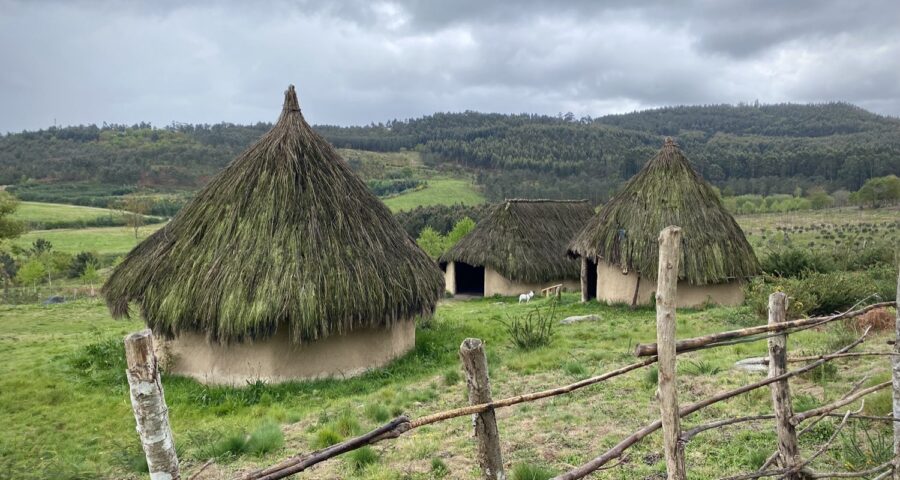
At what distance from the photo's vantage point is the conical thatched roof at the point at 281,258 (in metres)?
8.34

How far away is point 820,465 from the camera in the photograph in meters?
4.34

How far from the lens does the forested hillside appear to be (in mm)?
63156

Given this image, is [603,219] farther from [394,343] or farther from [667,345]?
[667,345]

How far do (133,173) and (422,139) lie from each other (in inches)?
1802

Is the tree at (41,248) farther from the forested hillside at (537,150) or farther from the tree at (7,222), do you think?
the forested hillside at (537,150)

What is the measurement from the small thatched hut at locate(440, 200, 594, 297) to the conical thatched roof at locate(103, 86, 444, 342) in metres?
10.8

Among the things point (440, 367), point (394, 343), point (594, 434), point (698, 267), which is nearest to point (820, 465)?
point (594, 434)

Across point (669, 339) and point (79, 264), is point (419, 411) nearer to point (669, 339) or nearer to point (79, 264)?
point (669, 339)

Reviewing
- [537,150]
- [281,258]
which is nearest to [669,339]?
[281,258]

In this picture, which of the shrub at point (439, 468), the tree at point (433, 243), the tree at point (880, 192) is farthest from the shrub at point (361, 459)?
the tree at point (880, 192)

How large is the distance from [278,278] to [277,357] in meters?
1.18

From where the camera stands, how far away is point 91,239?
1847 inches

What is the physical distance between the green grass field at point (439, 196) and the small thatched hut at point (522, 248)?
3308 centimetres

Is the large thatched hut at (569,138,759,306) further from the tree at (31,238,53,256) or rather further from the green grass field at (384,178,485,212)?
the green grass field at (384,178,485,212)
